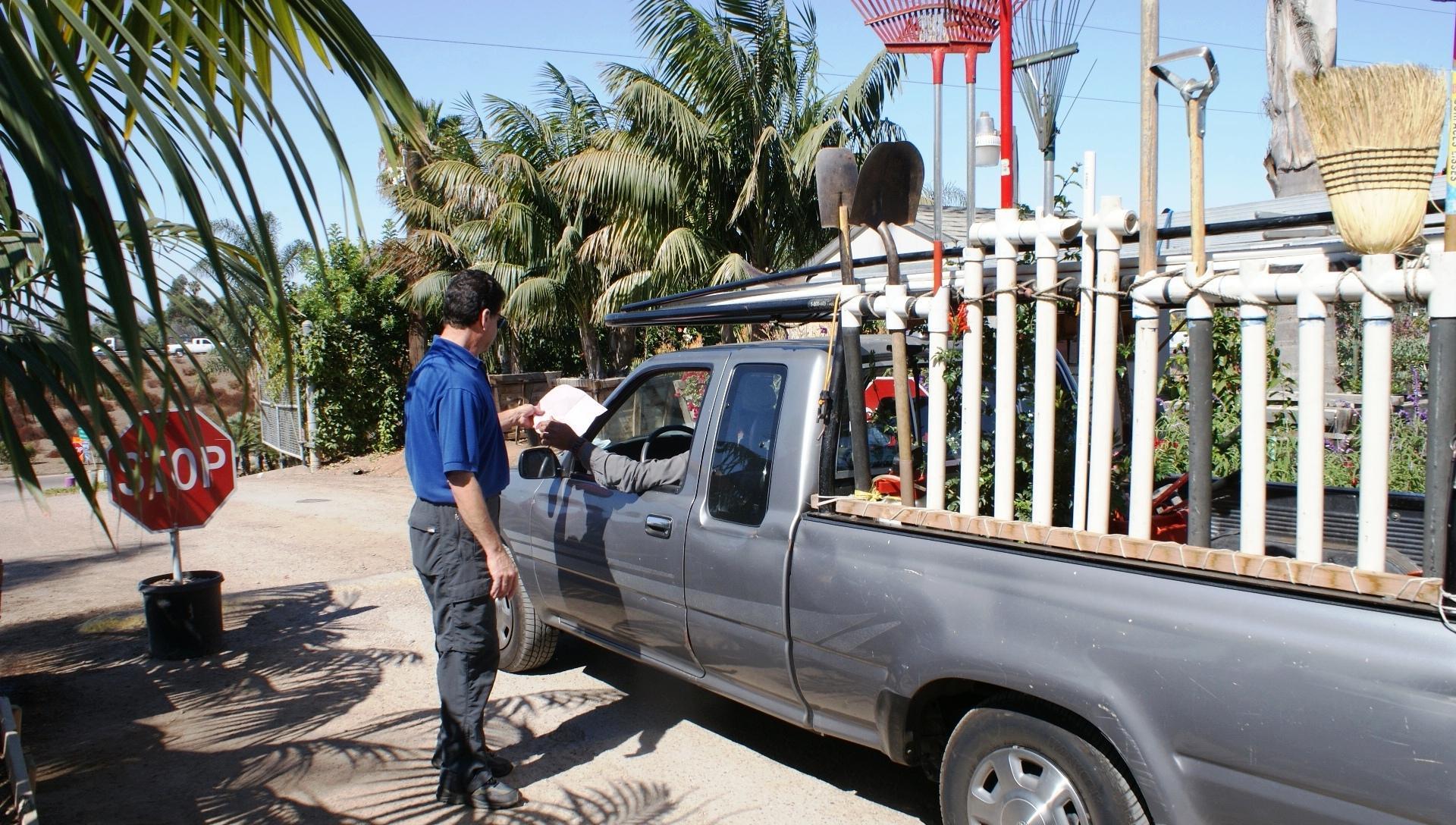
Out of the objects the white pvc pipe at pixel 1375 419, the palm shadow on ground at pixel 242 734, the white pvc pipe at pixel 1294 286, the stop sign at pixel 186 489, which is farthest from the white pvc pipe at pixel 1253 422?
the stop sign at pixel 186 489

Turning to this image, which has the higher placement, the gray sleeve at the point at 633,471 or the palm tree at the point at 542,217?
the palm tree at the point at 542,217

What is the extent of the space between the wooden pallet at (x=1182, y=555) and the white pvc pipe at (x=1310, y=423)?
10 cm

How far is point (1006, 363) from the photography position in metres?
3.35

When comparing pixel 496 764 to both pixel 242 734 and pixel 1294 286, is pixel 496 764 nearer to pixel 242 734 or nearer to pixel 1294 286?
pixel 242 734

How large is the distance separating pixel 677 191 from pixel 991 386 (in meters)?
10.4

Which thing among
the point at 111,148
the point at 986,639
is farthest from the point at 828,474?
the point at 111,148

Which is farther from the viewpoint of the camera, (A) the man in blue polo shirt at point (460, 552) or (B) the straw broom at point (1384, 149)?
(A) the man in blue polo shirt at point (460, 552)

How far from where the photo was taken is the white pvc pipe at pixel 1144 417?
118 inches

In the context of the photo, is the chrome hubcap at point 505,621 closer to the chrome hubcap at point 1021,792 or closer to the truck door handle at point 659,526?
the truck door handle at point 659,526

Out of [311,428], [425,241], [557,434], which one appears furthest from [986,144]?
[425,241]

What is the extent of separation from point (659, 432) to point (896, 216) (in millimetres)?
1828

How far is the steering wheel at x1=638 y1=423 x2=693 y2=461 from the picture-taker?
17.0ft

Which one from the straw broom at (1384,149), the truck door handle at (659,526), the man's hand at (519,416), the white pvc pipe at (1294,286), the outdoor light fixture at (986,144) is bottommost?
the truck door handle at (659,526)

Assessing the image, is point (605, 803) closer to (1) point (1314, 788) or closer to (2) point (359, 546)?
(1) point (1314, 788)
